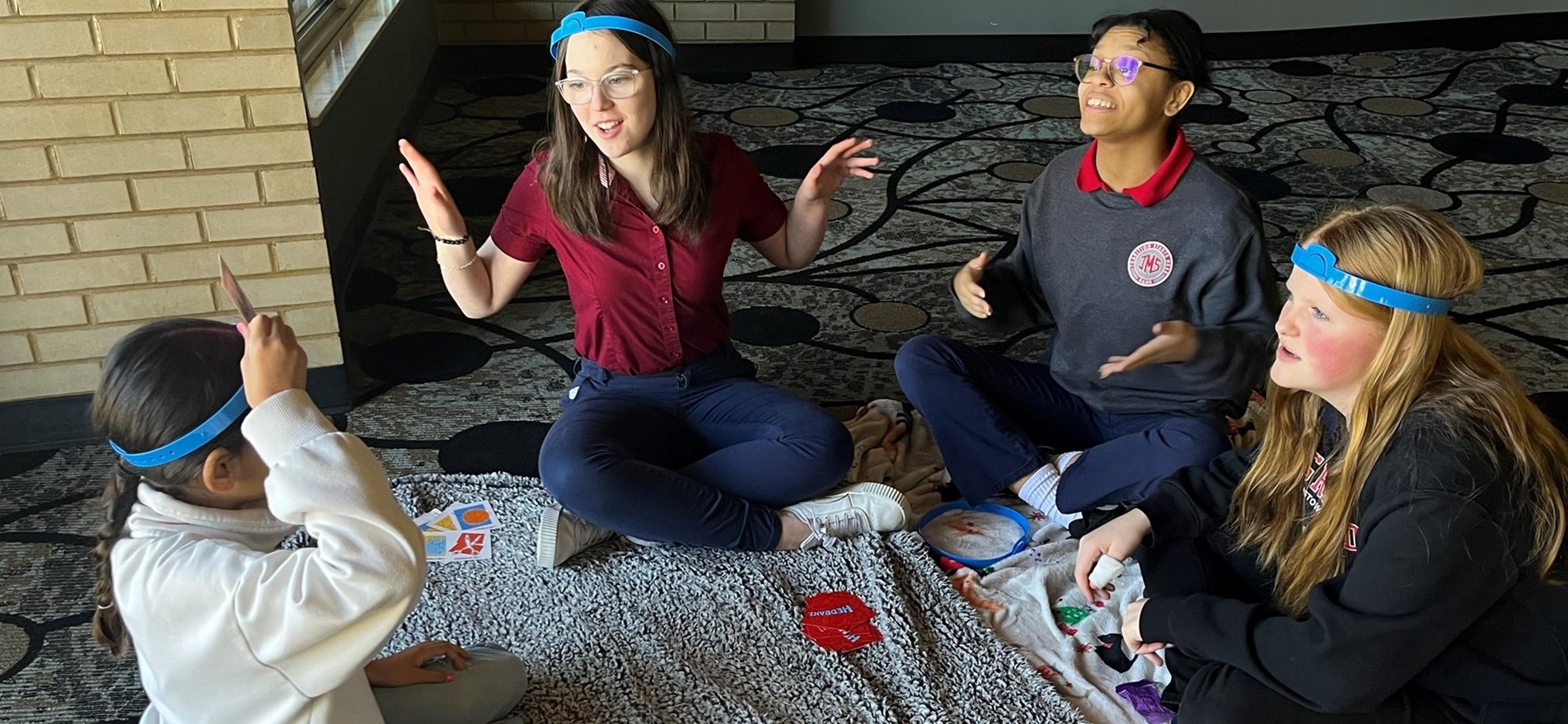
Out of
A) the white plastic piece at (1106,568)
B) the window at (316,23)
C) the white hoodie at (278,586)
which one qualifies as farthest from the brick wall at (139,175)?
the white plastic piece at (1106,568)

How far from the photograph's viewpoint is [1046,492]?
6.50 feet

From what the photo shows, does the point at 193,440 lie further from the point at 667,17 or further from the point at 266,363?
the point at 667,17

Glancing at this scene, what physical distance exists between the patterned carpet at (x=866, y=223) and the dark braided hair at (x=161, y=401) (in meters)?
0.58

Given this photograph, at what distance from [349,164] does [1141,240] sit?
1887 millimetres

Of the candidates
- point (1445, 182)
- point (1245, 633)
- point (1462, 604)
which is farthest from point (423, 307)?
point (1445, 182)

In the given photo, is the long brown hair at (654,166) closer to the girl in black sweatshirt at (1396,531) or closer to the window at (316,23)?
the girl in black sweatshirt at (1396,531)

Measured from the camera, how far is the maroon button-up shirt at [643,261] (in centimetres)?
190

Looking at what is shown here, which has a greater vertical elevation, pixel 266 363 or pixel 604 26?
pixel 604 26

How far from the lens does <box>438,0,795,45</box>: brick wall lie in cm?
440

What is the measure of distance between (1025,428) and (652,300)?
647 mm

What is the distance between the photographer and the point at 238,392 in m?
1.17

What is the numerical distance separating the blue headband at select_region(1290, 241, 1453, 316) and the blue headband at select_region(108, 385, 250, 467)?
111cm

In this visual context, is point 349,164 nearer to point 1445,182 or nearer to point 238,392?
point 238,392

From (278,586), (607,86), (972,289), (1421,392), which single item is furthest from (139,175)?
(1421,392)
